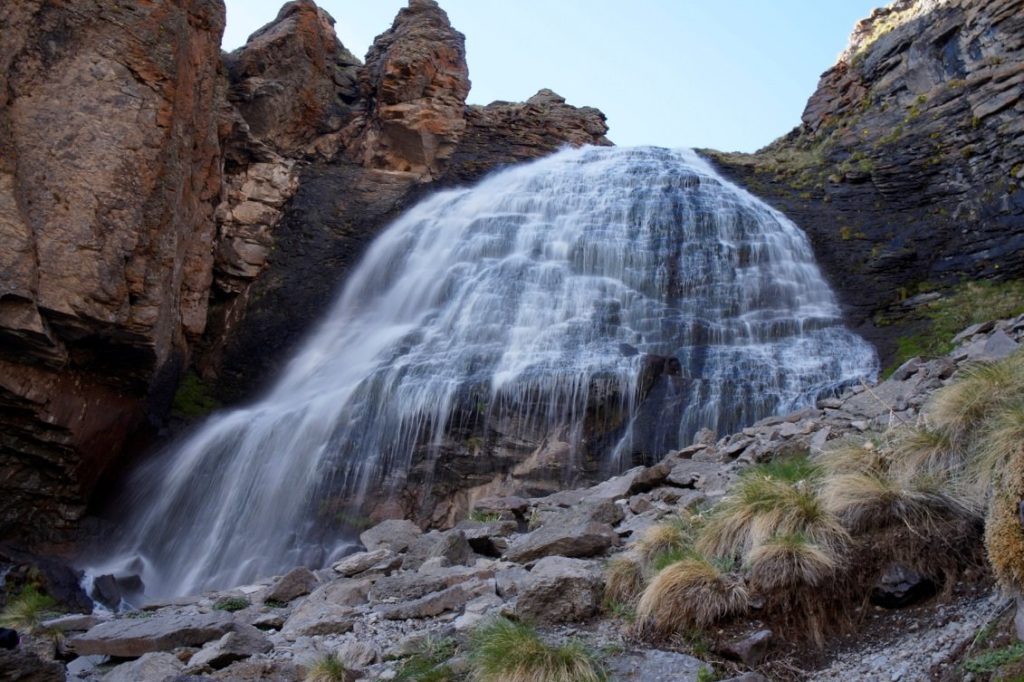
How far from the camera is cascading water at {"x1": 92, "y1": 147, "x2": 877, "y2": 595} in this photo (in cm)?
1447

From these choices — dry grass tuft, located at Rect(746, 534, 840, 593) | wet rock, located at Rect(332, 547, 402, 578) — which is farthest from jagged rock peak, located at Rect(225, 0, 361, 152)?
dry grass tuft, located at Rect(746, 534, 840, 593)

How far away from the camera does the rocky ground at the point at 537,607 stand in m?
4.59

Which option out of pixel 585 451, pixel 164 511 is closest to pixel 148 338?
pixel 164 511

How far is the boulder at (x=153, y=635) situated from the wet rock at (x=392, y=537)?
299 cm

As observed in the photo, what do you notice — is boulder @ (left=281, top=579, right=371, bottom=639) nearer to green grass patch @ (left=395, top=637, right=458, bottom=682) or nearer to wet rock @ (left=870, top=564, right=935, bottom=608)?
green grass patch @ (left=395, top=637, right=458, bottom=682)

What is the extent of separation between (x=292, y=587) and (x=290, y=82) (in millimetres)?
22847

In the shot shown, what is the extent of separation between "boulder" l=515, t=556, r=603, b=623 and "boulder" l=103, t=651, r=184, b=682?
9.05ft

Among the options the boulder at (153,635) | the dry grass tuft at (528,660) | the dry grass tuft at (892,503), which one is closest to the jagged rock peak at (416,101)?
the boulder at (153,635)

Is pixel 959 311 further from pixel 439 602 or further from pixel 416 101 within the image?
pixel 416 101

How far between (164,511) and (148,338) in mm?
3535

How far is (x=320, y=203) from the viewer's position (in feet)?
83.0

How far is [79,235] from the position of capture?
14.7 metres

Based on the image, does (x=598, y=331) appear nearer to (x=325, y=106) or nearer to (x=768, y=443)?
(x=768, y=443)

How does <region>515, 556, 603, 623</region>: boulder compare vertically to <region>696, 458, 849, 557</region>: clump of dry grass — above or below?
below
